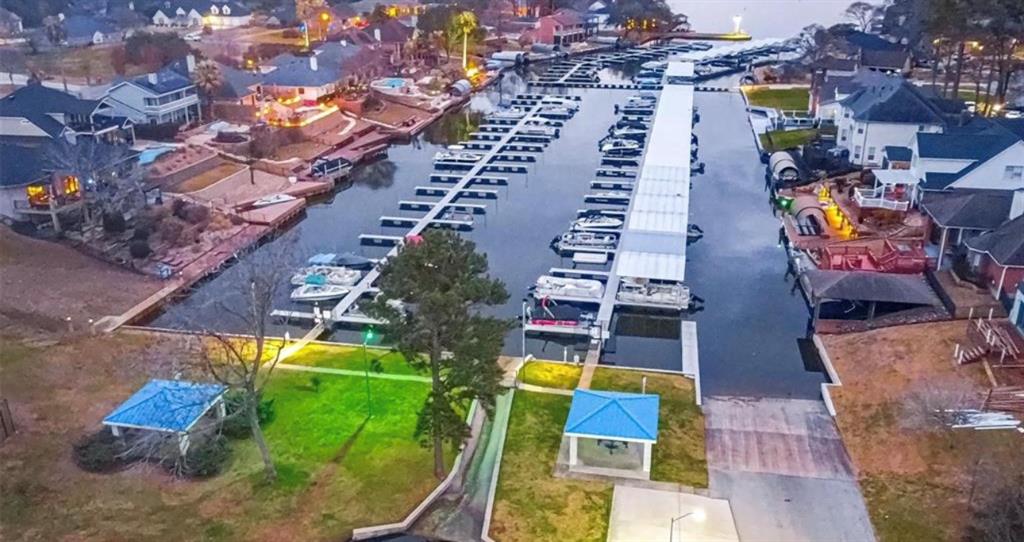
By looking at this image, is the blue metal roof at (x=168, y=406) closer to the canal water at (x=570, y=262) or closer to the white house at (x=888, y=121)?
the canal water at (x=570, y=262)

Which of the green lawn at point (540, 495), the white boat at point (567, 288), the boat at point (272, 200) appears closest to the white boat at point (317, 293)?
the white boat at point (567, 288)

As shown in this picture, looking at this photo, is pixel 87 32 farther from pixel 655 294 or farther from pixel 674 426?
pixel 674 426

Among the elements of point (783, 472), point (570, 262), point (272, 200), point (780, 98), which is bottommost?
point (783, 472)

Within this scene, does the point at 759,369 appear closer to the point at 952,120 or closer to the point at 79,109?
the point at 952,120

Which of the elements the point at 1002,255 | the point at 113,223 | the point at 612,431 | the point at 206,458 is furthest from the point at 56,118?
the point at 1002,255

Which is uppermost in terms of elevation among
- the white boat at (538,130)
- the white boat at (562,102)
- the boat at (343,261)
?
the white boat at (562,102)
